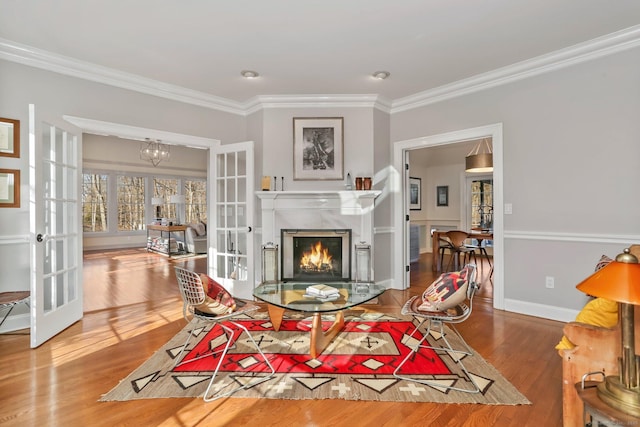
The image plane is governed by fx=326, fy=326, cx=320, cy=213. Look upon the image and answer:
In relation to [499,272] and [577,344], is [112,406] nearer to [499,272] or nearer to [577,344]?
[577,344]

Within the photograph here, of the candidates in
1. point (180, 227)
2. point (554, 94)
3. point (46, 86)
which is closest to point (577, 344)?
point (554, 94)

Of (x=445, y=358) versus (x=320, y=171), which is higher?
(x=320, y=171)

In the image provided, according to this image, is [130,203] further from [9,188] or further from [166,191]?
[9,188]

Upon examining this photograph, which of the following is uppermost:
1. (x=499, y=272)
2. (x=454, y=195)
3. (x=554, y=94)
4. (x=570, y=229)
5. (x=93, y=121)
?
(x=554, y=94)

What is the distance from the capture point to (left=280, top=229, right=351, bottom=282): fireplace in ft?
14.9

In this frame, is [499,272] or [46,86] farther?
[499,272]

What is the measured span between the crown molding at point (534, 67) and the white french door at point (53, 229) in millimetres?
4111

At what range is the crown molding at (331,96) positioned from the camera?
10.2 ft

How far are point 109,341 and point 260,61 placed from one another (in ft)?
10.2

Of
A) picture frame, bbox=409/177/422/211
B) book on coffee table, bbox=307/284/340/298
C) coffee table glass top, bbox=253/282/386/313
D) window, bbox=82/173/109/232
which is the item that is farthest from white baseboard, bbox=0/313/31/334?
picture frame, bbox=409/177/422/211

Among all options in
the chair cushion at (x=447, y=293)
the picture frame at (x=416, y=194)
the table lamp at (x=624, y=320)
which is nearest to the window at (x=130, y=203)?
the picture frame at (x=416, y=194)

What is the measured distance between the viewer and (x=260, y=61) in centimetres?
349

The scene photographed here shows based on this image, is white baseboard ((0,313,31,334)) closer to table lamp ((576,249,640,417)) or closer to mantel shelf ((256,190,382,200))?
mantel shelf ((256,190,382,200))

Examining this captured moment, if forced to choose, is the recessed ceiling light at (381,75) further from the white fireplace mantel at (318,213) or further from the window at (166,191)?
the window at (166,191)
